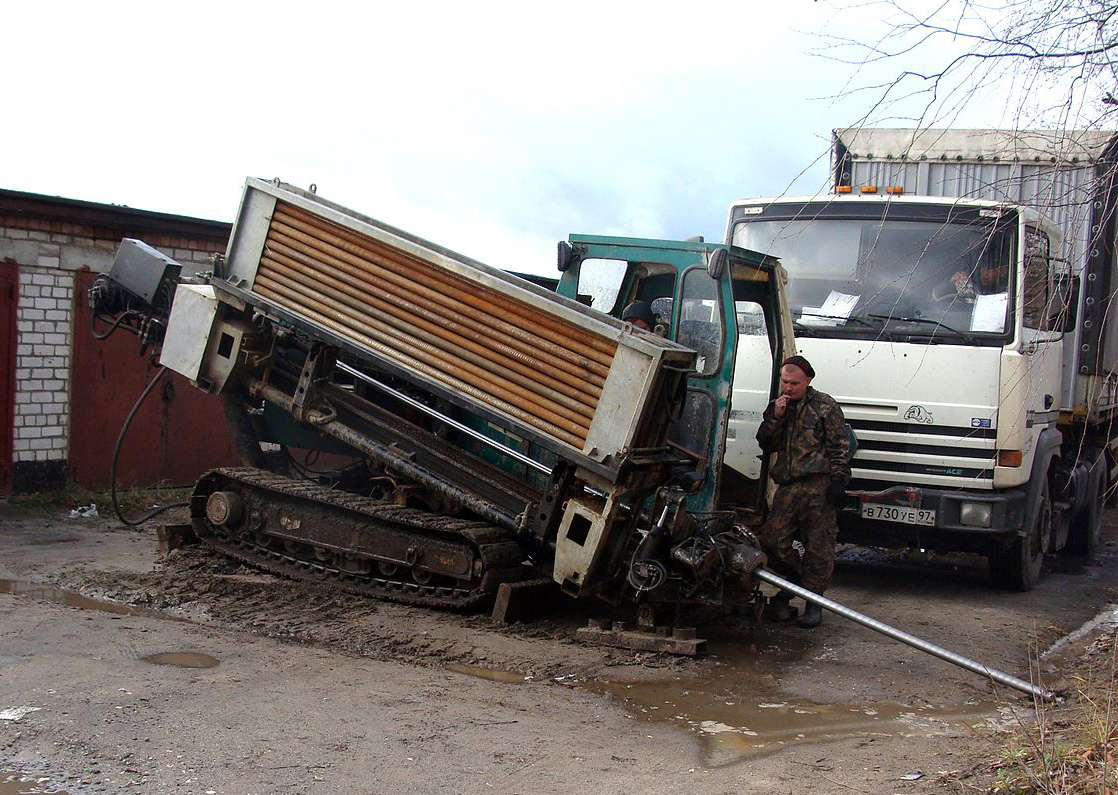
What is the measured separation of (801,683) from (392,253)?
3.62 meters

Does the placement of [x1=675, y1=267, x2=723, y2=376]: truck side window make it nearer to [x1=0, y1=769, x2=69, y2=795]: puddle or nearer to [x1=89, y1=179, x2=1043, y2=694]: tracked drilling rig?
[x1=89, y1=179, x2=1043, y2=694]: tracked drilling rig

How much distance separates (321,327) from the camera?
24.0 ft

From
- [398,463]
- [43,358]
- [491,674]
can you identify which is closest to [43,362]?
[43,358]

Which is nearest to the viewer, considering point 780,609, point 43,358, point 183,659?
point 183,659

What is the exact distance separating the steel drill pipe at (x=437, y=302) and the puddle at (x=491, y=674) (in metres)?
1.66

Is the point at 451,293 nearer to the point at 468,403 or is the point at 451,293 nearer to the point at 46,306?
the point at 468,403

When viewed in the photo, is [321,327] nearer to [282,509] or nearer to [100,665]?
[282,509]

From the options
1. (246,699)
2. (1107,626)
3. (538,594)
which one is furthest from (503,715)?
(1107,626)

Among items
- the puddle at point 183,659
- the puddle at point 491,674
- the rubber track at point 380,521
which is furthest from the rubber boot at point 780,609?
the puddle at point 183,659

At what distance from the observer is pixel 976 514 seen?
8086mm

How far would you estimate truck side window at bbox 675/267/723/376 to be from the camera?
270 inches

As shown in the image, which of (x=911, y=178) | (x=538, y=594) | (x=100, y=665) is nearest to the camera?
(x=100, y=665)

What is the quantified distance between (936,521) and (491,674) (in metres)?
3.87

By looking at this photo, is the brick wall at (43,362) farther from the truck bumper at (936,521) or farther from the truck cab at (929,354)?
the truck bumper at (936,521)
